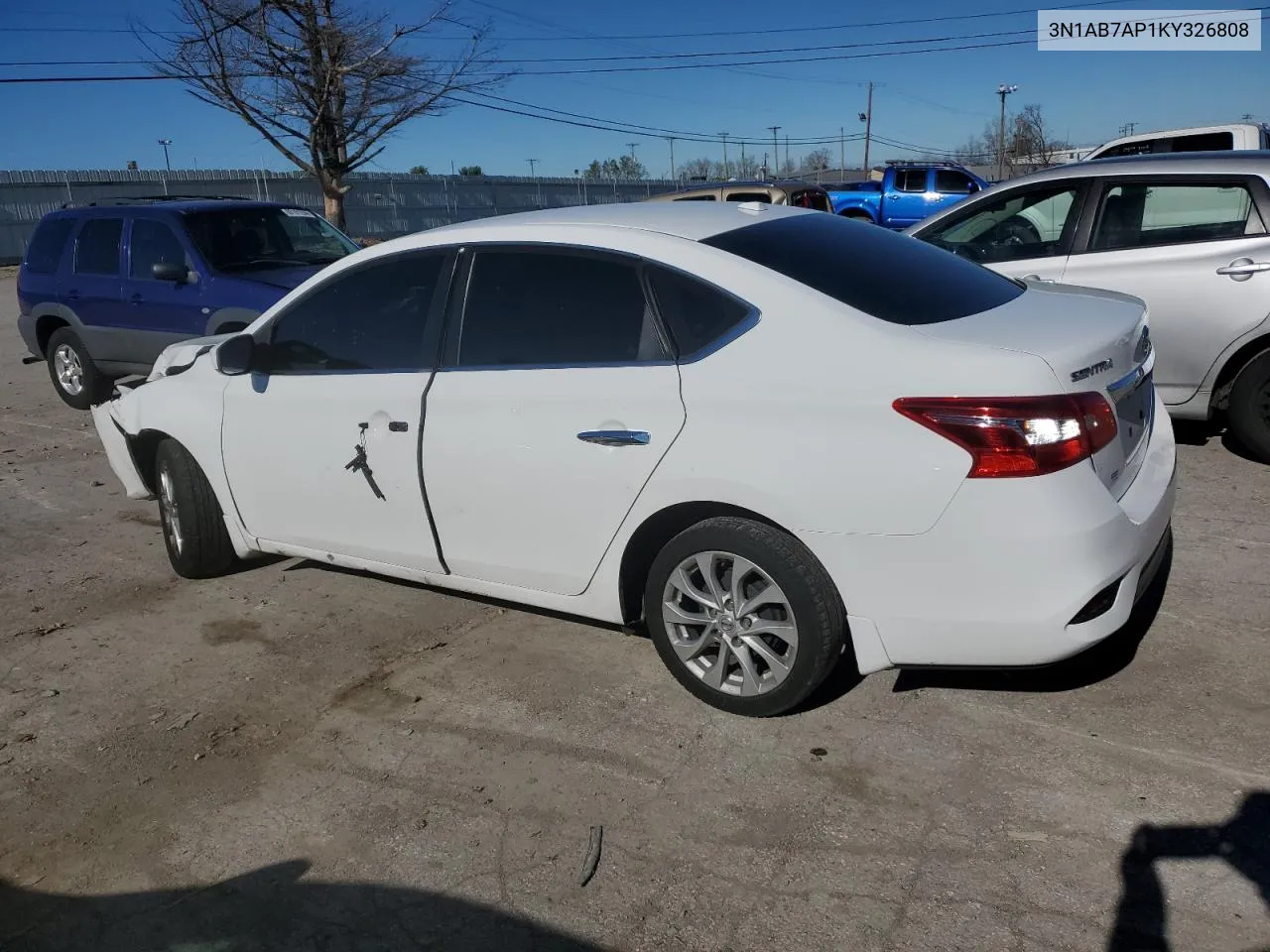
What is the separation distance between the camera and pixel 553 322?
3682 mm

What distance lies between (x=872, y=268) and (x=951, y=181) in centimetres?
2192

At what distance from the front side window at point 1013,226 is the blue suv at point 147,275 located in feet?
16.4

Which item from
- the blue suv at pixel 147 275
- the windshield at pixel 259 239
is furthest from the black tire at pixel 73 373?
the windshield at pixel 259 239

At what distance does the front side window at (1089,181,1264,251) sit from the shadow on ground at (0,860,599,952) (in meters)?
5.49

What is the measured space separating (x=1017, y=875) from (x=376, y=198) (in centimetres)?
3972

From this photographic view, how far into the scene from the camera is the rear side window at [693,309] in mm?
3324

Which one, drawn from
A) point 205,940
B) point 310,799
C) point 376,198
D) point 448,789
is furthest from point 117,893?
point 376,198

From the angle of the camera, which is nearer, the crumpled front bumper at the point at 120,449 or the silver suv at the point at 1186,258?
the crumpled front bumper at the point at 120,449

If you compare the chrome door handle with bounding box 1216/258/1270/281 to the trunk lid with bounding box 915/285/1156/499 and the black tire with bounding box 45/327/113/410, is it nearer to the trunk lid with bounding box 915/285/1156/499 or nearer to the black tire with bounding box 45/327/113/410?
the trunk lid with bounding box 915/285/1156/499

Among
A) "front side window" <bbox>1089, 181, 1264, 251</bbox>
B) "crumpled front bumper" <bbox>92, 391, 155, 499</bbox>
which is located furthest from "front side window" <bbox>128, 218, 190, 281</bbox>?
"front side window" <bbox>1089, 181, 1264, 251</bbox>

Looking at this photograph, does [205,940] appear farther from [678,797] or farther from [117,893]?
[678,797]

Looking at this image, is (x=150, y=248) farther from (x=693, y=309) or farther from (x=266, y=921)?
(x=266, y=921)

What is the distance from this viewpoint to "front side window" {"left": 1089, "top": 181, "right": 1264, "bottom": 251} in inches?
234

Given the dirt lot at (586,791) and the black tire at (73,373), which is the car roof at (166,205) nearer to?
the black tire at (73,373)
